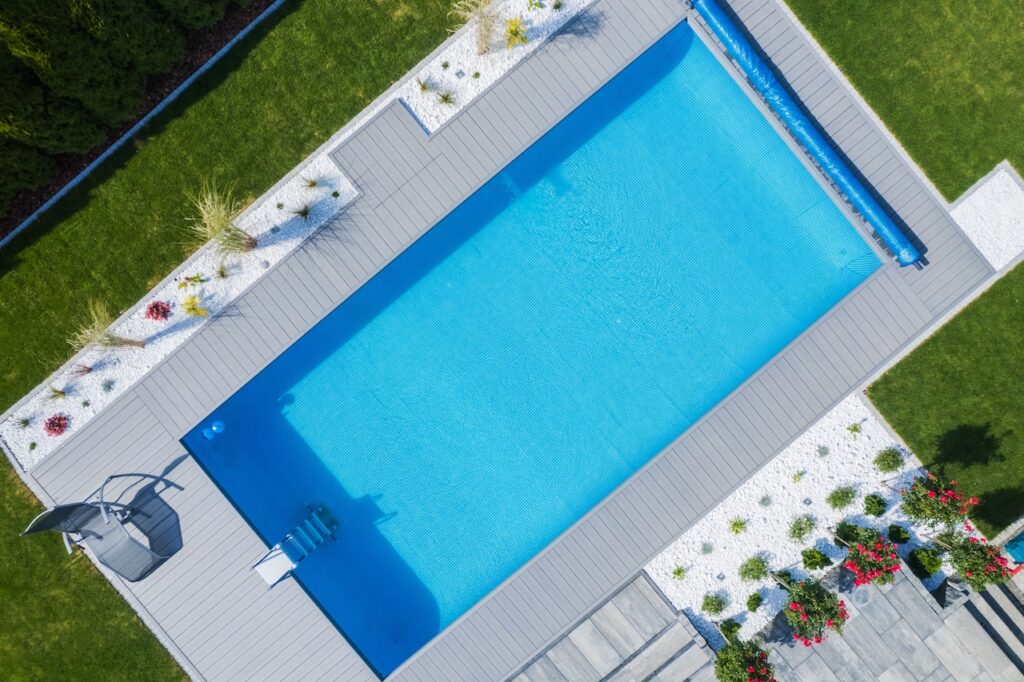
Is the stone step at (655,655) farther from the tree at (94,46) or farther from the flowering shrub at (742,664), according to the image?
the tree at (94,46)

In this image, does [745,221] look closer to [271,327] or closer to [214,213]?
[271,327]

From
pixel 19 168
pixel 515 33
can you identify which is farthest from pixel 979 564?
pixel 19 168

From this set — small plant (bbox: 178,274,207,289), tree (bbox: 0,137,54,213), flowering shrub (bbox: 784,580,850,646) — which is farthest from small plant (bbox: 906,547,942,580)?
tree (bbox: 0,137,54,213)

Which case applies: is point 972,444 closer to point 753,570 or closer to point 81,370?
point 753,570

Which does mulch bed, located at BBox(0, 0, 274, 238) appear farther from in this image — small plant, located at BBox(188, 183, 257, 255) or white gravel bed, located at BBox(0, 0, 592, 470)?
white gravel bed, located at BBox(0, 0, 592, 470)

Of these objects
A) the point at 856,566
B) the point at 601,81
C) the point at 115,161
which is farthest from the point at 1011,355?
the point at 115,161

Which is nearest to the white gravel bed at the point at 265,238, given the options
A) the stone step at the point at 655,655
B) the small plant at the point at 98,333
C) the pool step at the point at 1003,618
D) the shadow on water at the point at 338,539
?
the small plant at the point at 98,333
